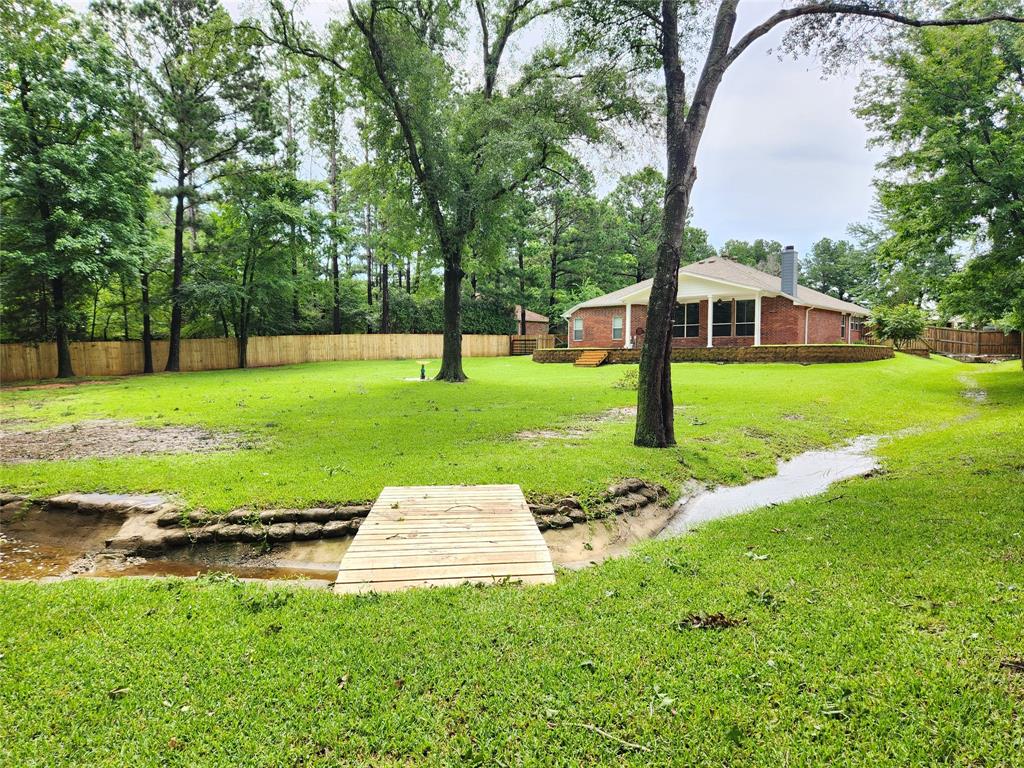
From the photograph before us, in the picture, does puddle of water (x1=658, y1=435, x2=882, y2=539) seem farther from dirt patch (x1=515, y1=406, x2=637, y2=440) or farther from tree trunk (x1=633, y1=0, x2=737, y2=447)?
dirt patch (x1=515, y1=406, x2=637, y2=440)

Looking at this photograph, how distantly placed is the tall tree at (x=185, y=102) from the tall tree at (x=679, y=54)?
18.2m

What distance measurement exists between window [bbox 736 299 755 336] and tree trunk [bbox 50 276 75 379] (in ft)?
94.6

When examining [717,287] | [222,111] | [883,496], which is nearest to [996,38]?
[717,287]

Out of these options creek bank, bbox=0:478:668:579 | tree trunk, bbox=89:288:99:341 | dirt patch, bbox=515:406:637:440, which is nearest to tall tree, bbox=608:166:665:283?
dirt patch, bbox=515:406:637:440

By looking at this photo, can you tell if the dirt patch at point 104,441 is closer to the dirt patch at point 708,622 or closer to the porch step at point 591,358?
the dirt patch at point 708,622

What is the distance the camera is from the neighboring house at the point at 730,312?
75.6 ft

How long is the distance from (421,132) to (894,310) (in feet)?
90.6

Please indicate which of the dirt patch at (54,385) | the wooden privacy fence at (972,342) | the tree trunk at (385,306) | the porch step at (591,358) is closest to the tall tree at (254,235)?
the dirt patch at (54,385)

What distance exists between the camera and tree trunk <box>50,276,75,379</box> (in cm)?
1805

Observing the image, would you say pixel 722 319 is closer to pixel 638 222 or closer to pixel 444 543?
pixel 638 222

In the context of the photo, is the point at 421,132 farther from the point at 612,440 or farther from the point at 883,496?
the point at 883,496

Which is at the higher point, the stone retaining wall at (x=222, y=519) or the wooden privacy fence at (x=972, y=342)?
the wooden privacy fence at (x=972, y=342)

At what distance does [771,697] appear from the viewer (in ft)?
7.49

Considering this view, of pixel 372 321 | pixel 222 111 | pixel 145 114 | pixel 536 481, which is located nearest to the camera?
pixel 536 481
